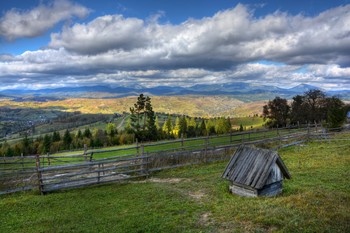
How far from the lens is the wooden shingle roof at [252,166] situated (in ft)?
40.4

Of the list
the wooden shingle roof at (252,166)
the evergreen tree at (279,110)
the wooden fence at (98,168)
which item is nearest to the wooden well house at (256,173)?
the wooden shingle roof at (252,166)

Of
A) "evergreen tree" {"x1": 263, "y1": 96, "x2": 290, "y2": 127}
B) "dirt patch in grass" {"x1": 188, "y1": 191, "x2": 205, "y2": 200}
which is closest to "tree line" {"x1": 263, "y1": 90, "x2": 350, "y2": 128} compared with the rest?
"evergreen tree" {"x1": 263, "y1": 96, "x2": 290, "y2": 127}

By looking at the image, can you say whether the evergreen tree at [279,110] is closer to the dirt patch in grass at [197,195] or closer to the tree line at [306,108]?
the tree line at [306,108]

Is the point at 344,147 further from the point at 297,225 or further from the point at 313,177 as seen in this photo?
the point at 297,225

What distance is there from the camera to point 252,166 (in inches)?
512

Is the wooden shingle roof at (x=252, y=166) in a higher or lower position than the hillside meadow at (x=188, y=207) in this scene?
higher

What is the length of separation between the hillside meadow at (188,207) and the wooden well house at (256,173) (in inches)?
21.3

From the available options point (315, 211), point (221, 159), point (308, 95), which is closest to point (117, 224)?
point (315, 211)

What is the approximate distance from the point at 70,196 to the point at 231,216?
995cm

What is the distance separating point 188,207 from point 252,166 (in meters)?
3.66

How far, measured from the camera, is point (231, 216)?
9820 millimetres

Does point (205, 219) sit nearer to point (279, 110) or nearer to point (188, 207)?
point (188, 207)

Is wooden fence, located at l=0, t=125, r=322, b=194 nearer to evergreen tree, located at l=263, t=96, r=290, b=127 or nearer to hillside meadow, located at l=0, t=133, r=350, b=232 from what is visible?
hillside meadow, located at l=0, t=133, r=350, b=232

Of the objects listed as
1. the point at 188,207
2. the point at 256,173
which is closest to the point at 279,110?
the point at 256,173
